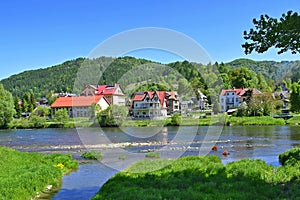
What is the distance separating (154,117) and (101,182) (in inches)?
2159

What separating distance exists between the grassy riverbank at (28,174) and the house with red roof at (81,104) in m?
43.3

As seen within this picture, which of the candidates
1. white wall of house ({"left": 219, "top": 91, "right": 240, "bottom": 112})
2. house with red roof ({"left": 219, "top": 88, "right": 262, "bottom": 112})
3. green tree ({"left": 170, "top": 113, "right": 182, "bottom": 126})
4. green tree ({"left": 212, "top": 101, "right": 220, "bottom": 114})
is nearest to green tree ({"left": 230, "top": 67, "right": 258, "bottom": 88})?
house with red roof ({"left": 219, "top": 88, "right": 262, "bottom": 112})

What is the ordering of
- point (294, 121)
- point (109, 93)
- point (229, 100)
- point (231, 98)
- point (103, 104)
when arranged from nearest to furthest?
point (109, 93) < point (294, 121) < point (103, 104) < point (231, 98) < point (229, 100)

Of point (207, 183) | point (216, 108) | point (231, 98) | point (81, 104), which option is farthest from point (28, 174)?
point (231, 98)

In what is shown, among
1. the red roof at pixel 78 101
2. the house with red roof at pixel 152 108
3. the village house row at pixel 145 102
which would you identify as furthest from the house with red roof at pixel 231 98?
the red roof at pixel 78 101

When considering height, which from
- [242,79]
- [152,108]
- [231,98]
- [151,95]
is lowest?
[152,108]

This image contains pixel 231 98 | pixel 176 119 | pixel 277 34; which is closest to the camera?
pixel 277 34

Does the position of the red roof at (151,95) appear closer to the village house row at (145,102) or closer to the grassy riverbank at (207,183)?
the village house row at (145,102)

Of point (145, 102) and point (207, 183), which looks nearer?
point (207, 183)

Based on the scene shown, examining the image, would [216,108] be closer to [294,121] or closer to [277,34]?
[294,121]

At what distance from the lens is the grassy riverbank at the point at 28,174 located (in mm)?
15000

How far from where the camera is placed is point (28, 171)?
18.5 m

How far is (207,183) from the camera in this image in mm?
14266

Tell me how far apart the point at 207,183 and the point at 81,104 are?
232 feet
